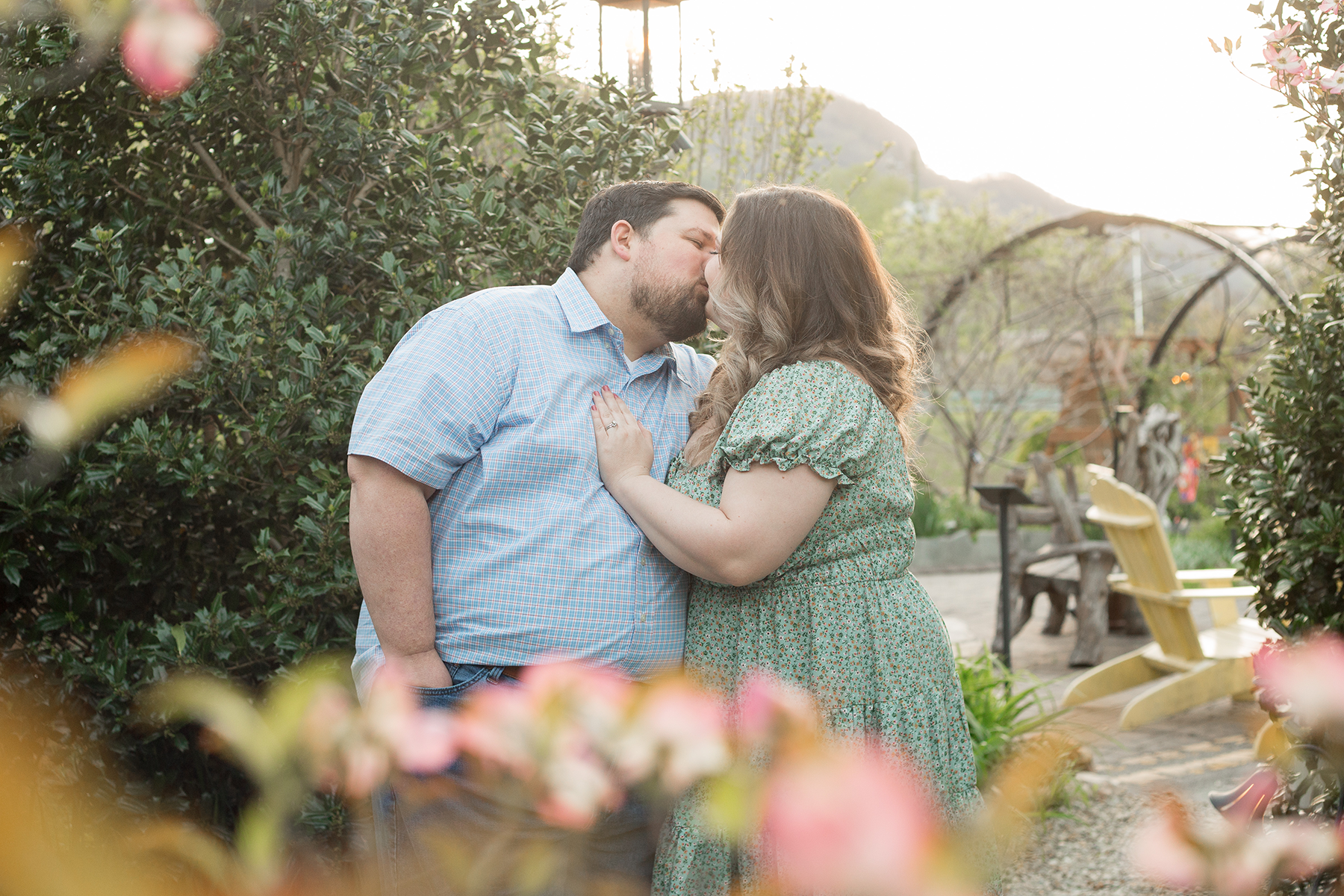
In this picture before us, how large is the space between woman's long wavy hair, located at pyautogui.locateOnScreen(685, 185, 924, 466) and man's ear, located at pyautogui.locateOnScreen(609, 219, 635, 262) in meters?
0.26

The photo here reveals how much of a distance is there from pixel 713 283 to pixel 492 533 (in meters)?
0.62

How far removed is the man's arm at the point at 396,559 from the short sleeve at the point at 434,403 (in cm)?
4

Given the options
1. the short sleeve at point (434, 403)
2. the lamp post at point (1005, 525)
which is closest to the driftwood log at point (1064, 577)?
the lamp post at point (1005, 525)

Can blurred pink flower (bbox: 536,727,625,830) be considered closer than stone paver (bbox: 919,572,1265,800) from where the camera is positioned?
Yes

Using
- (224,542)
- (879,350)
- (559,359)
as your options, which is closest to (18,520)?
(224,542)

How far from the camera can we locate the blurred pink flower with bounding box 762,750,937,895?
48 cm

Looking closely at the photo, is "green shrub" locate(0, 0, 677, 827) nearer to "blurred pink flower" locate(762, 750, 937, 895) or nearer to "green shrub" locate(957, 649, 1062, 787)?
"blurred pink flower" locate(762, 750, 937, 895)

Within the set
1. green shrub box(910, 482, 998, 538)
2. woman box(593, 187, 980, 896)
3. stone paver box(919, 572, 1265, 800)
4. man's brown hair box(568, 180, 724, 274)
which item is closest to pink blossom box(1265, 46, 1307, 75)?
woman box(593, 187, 980, 896)

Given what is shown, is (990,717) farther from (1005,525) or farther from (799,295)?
(799,295)

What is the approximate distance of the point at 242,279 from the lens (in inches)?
95.9

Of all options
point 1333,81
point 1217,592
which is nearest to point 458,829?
point 1333,81

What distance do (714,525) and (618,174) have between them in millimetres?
1397

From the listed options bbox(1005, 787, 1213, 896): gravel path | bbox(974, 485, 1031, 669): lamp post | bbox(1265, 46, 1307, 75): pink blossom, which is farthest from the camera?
bbox(974, 485, 1031, 669): lamp post

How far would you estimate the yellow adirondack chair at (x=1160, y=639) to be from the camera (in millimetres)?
5402
